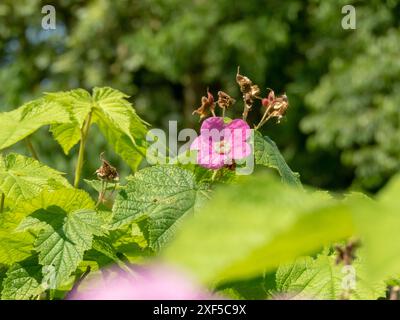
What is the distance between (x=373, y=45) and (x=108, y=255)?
22.3 ft

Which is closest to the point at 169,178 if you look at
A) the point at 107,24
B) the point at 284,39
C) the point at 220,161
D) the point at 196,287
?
the point at 220,161

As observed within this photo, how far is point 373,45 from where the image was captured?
727cm

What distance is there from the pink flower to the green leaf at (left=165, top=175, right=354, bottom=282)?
40 centimetres

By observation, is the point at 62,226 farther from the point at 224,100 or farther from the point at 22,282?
the point at 224,100

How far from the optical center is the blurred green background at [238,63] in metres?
7.48

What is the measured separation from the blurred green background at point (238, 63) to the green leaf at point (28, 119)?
5.67 metres

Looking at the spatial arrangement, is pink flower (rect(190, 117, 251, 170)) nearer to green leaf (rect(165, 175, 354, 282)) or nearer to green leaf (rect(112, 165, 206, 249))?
green leaf (rect(112, 165, 206, 249))

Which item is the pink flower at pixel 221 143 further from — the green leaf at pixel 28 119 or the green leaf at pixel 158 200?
the green leaf at pixel 28 119

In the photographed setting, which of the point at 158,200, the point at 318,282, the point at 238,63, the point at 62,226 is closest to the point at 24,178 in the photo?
the point at 62,226

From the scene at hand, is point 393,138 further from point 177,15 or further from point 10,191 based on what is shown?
point 10,191

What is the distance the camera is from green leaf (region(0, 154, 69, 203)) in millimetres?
855

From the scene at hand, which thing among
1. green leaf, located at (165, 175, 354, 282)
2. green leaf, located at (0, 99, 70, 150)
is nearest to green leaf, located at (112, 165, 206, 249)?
green leaf, located at (0, 99, 70, 150)

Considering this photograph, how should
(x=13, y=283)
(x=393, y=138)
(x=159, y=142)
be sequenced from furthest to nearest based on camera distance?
1. (x=393, y=138)
2. (x=159, y=142)
3. (x=13, y=283)
